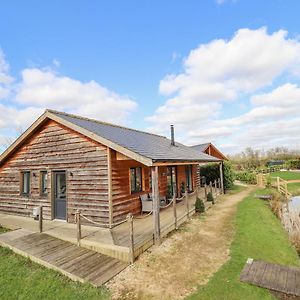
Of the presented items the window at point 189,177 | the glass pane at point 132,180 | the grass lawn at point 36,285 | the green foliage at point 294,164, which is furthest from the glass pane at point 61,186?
the green foliage at point 294,164

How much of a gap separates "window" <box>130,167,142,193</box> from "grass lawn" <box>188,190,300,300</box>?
16.6 ft

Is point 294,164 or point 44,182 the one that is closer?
point 44,182

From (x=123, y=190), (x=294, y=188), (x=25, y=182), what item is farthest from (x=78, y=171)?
(x=294, y=188)

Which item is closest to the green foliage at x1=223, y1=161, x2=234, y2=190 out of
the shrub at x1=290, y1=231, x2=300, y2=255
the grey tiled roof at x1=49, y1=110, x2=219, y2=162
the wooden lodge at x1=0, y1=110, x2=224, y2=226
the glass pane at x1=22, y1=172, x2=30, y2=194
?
the grey tiled roof at x1=49, y1=110, x2=219, y2=162

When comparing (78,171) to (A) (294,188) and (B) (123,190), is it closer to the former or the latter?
(B) (123,190)

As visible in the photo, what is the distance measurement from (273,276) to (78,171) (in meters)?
8.31

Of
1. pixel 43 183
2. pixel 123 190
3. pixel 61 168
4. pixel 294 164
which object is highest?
pixel 61 168

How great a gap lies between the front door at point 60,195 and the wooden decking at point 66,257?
85.2 inches

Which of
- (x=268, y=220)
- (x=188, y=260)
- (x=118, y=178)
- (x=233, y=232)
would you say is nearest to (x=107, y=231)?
(x=118, y=178)

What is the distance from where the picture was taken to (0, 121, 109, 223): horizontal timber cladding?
34.5 ft

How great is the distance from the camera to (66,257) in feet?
25.3

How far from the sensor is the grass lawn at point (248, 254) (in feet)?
18.9

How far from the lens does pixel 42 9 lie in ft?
35.2

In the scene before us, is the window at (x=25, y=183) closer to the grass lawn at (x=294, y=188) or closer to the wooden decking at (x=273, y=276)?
the wooden decking at (x=273, y=276)
